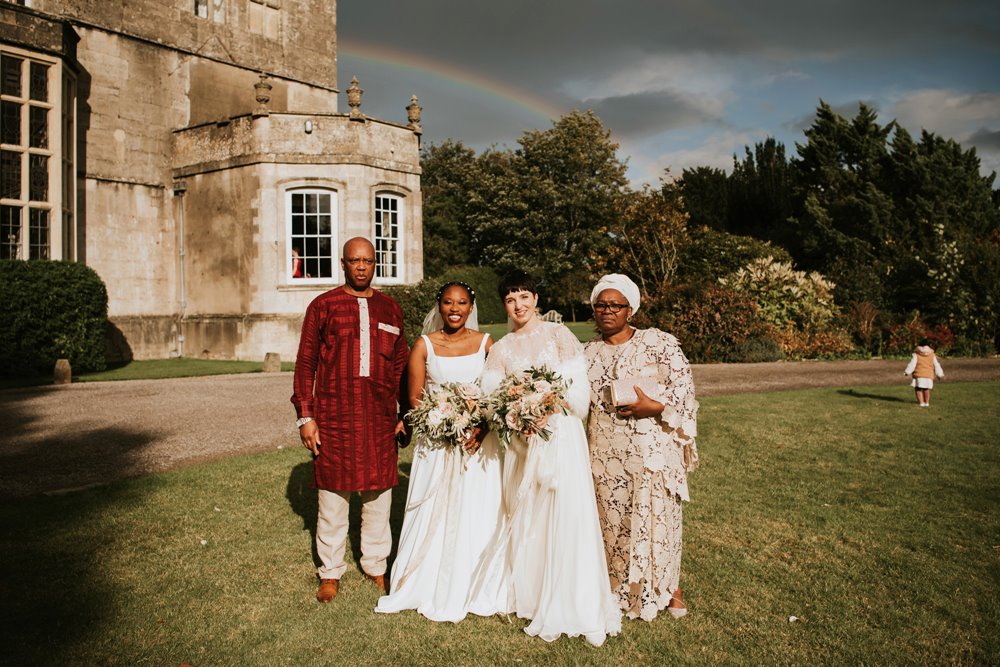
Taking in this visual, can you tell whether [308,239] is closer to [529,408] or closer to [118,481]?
[118,481]

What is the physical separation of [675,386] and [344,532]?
2189mm

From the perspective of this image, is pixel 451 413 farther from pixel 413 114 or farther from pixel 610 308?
pixel 413 114

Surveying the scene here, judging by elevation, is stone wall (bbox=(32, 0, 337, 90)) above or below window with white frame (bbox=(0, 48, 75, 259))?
above

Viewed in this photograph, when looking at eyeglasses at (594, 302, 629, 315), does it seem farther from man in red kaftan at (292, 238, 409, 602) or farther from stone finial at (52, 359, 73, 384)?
stone finial at (52, 359, 73, 384)

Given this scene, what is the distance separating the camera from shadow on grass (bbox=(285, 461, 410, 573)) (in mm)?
5191

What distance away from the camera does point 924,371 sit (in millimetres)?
10672

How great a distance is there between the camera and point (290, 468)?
7113mm

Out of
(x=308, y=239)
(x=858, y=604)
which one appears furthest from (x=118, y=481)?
(x=308, y=239)

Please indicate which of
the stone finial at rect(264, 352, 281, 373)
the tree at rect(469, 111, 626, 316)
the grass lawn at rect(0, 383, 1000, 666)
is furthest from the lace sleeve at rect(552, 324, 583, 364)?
the tree at rect(469, 111, 626, 316)

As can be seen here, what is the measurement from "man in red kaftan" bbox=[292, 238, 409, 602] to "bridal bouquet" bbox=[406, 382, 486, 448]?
0.54 meters

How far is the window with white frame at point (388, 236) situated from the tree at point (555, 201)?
18.2 metres

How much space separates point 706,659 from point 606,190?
35.8 m

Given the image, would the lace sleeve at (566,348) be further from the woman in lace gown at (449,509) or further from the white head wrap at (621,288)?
the woman in lace gown at (449,509)

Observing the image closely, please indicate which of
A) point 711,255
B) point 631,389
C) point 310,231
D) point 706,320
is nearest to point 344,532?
point 631,389
